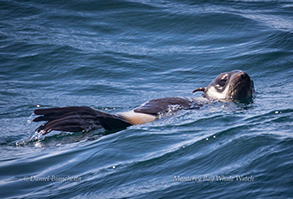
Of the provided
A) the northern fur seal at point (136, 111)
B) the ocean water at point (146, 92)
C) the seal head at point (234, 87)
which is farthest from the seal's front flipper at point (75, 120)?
the seal head at point (234, 87)

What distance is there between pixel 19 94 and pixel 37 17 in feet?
16.9

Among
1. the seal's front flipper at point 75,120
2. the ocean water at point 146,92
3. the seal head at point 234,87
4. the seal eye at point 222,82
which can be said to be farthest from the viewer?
the seal eye at point 222,82

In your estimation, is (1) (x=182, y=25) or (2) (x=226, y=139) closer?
(2) (x=226, y=139)

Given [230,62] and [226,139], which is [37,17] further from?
[226,139]

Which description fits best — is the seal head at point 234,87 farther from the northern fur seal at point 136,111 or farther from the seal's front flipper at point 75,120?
the seal's front flipper at point 75,120

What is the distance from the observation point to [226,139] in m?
5.46

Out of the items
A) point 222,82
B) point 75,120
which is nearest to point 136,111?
point 75,120

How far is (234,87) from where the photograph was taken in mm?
7801

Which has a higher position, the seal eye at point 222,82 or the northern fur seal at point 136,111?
the seal eye at point 222,82

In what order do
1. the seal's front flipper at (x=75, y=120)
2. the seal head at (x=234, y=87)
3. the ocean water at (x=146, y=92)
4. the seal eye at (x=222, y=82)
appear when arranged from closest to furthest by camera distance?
the ocean water at (x=146, y=92), the seal's front flipper at (x=75, y=120), the seal head at (x=234, y=87), the seal eye at (x=222, y=82)

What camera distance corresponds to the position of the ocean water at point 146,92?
450cm

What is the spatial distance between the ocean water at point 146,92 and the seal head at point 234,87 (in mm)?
411

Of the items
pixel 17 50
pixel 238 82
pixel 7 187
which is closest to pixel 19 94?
pixel 17 50

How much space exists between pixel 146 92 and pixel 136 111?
2451 millimetres
